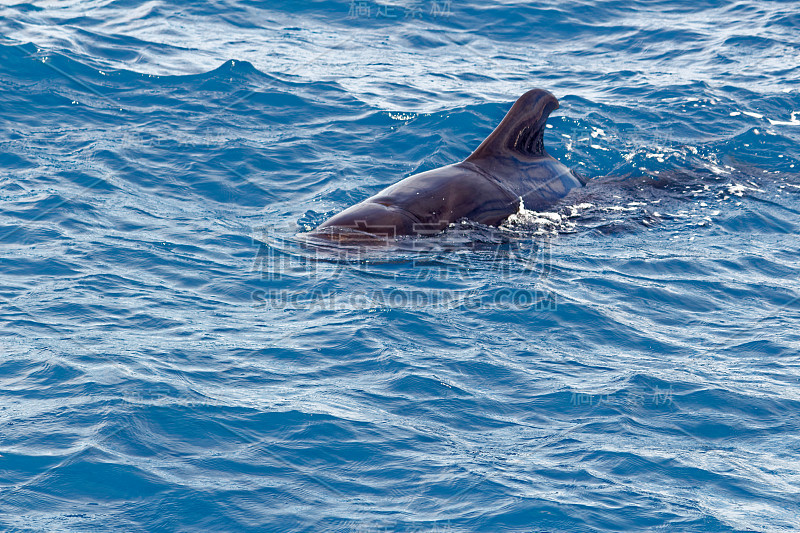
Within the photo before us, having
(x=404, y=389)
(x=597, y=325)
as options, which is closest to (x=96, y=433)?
(x=404, y=389)

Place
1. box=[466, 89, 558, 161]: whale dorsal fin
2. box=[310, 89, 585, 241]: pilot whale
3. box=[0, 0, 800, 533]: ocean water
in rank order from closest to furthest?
1. box=[0, 0, 800, 533]: ocean water
2. box=[310, 89, 585, 241]: pilot whale
3. box=[466, 89, 558, 161]: whale dorsal fin

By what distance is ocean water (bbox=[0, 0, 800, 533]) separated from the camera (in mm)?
6316

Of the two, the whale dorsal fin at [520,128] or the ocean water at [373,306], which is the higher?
the whale dorsal fin at [520,128]

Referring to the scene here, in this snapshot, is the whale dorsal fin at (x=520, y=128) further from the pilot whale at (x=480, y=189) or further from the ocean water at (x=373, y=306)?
the ocean water at (x=373, y=306)

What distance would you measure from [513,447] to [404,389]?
123cm

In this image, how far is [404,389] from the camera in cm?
770

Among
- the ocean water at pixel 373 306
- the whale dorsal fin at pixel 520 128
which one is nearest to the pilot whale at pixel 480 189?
the whale dorsal fin at pixel 520 128

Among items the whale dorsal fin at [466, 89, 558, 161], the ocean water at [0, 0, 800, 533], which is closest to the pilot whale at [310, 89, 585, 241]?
the whale dorsal fin at [466, 89, 558, 161]

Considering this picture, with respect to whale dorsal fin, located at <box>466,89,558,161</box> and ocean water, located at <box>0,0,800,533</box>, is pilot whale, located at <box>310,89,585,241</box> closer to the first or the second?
whale dorsal fin, located at <box>466,89,558,161</box>

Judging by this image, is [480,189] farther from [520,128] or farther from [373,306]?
[373,306]

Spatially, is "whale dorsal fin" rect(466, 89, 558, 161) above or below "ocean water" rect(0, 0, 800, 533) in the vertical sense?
above

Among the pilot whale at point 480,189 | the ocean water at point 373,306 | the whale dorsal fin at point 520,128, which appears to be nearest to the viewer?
the ocean water at point 373,306

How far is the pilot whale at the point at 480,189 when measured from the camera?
10664mm

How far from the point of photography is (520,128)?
12.2m
